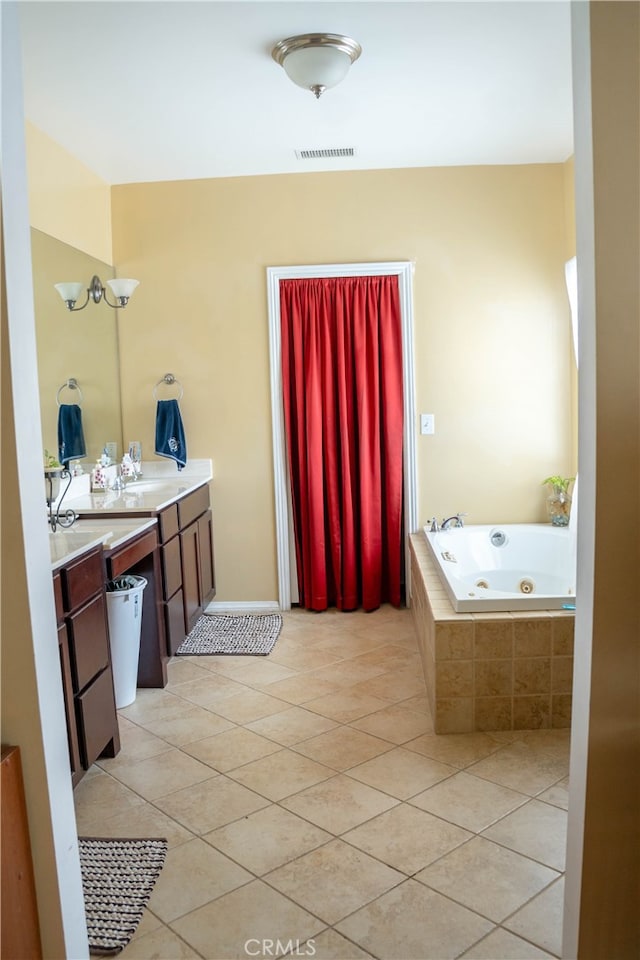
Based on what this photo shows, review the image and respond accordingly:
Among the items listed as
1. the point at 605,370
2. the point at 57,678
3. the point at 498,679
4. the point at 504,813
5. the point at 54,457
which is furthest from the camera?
the point at 54,457

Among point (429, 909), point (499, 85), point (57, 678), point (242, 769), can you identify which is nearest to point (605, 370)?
point (57, 678)

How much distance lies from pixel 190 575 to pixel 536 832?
2.35 metres

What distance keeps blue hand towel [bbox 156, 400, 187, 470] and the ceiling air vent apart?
155cm

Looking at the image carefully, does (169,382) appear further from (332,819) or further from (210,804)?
(332,819)

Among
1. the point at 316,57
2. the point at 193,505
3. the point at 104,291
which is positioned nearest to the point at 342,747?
the point at 193,505

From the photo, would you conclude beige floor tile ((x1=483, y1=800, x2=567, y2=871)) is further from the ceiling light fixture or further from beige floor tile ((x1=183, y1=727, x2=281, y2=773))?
the ceiling light fixture

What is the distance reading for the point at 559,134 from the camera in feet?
13.1

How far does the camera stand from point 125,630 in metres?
3.36

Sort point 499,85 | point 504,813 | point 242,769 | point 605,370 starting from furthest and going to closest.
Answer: point 499,85 < point 242,769 < point 504,813 < point 605,370

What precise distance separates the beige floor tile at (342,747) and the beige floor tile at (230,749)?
140 mm

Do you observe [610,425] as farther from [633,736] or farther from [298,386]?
[298,386]

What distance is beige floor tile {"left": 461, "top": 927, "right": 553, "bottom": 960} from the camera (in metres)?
1.88

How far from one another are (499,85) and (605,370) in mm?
2298

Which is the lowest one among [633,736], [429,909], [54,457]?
[429,909]
